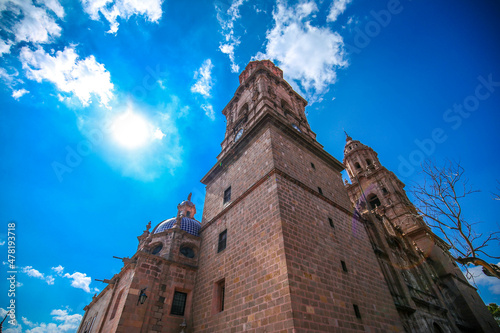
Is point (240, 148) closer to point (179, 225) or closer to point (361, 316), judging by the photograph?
point (179, 225)

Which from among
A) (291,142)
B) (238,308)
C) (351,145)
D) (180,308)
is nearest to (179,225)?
(180,308)

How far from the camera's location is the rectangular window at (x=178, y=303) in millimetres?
11148

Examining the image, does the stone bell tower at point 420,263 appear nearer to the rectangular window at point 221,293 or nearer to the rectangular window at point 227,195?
the rectangular window at point 221,293

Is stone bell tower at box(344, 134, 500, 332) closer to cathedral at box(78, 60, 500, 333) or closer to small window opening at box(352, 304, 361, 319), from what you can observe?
cathedral at box(78, 60, 500, 333)

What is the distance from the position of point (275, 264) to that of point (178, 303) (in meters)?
6.48

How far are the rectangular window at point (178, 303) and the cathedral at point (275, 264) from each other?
0.16ft

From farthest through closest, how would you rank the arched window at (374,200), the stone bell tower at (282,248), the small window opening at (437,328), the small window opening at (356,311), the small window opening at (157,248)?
the arched window at (374,200) < the small window opening at (157,248) < the small window opening at (437,328) < the small window opening at (356,311) < the stone bell tower at (282,248)

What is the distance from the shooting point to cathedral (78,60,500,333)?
7.91 meters

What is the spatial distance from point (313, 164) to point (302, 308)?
888 centimetres

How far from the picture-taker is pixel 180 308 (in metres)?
11.3

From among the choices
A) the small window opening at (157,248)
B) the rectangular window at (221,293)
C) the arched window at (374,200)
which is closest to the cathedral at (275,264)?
the rectangular window at (221,293)

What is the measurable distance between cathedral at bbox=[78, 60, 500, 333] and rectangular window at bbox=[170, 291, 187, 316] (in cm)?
5

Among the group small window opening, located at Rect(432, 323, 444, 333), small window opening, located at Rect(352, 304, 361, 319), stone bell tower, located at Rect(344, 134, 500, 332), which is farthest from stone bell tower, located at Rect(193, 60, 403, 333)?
small window opening, located at Rect(432, 323, 444, 333)

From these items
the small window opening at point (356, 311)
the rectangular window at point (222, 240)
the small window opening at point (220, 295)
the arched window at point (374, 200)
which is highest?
the arched window at point (374, 200)
